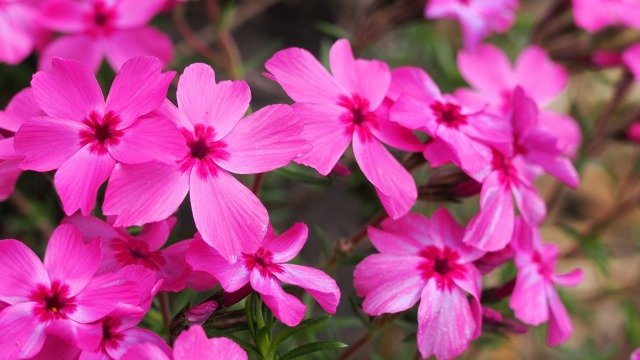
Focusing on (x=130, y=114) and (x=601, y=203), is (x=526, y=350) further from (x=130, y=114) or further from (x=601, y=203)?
(x=130, y=114)

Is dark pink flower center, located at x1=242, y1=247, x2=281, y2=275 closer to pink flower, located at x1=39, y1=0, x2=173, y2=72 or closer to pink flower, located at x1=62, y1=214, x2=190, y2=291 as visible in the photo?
pink flower, located at x1=62, y1=214, x2=190, y2=291

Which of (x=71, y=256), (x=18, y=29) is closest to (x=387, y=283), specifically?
(x=71, y=256)

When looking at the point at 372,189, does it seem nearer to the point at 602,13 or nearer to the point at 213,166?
the point at 602,13

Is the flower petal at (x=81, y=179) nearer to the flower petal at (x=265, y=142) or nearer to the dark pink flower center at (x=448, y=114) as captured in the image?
the flower petal at (x=265, y=142)

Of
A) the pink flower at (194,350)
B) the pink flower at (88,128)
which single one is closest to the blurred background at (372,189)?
the pink flower at (88,128)

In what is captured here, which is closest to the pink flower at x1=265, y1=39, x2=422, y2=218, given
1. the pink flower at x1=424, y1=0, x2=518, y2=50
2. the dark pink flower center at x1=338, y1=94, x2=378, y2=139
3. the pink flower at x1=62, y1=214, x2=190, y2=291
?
the dark pink flower center at x1=338, y1=94, x2=378, y2=139

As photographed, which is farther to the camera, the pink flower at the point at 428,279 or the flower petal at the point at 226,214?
the pink flower at the point at 428,279
